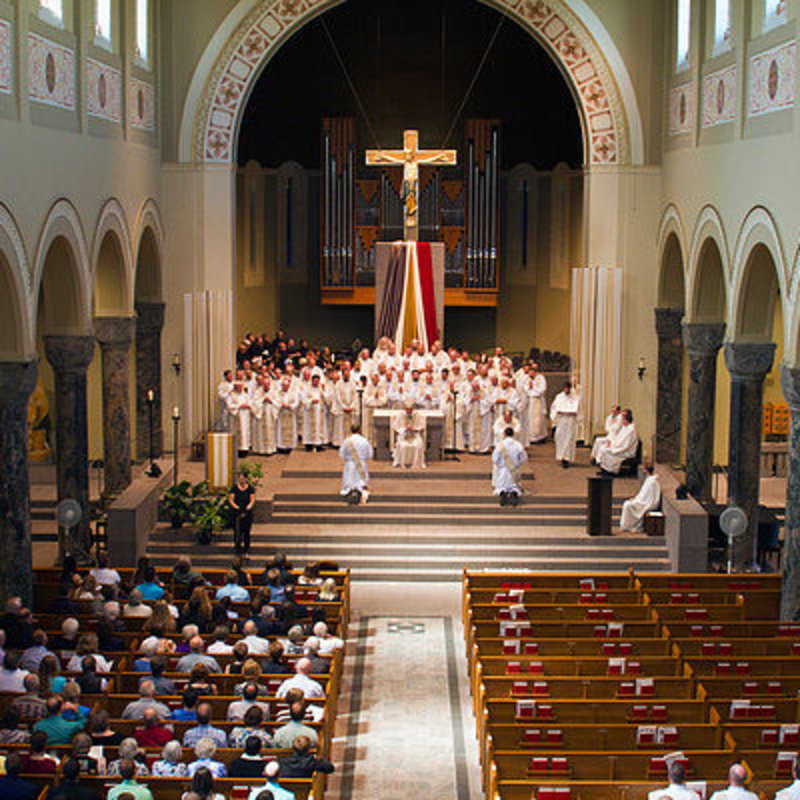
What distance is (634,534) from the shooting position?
21.8m

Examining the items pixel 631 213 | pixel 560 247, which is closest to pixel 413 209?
pixel 631 213

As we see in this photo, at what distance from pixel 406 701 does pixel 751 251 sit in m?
8.37

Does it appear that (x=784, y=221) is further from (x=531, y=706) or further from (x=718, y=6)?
(x=531, y=706)

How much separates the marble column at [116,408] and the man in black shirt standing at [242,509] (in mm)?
3562

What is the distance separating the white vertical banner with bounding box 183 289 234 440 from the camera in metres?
26.0

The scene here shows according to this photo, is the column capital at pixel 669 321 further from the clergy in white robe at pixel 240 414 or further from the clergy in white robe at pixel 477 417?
the clergy in white robe at pixel 240 414

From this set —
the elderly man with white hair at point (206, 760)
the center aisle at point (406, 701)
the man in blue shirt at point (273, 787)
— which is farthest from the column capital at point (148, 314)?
the man in blue shirt at point (273, 787)

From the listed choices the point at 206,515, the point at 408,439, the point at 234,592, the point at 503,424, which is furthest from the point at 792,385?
the point at 206,515

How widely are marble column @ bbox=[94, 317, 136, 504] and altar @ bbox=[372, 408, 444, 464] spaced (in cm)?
416

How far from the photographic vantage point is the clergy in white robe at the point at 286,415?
25.4m

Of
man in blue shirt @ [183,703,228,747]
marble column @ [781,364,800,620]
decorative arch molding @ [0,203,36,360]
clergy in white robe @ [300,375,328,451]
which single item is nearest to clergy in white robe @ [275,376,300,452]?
clergy in white robe @ [300,375,328,451]

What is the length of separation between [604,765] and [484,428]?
45.3 feet

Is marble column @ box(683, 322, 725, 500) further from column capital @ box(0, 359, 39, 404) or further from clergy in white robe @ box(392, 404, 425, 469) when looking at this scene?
column capital @ box(0, 359, 39, 404)

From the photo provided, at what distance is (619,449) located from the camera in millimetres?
24062
